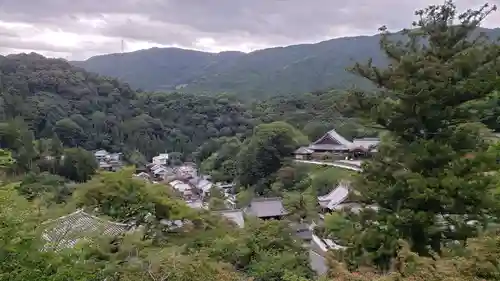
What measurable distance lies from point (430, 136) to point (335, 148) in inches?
1034

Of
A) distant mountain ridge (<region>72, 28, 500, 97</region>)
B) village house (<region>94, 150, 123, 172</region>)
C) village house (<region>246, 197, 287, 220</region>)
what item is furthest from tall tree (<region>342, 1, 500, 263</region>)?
distant mountain ridge (<region>72, 28, 500, 97</region>)

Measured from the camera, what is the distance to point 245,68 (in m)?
125

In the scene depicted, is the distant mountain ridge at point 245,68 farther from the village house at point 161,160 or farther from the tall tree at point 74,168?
the tall tree at point 74,168

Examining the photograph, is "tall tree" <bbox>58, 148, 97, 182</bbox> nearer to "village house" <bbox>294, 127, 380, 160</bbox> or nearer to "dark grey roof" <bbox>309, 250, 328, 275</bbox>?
"village house" <bbox>294, 127, 380, 160</bbox>

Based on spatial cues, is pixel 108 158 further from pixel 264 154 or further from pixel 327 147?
pixel 327 147

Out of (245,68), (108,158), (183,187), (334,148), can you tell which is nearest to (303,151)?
(334,148)

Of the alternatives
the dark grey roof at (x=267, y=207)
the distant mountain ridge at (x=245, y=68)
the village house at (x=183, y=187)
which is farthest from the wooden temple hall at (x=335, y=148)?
the distant mountain ridge at (x=245, y=68)

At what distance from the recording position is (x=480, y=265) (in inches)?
209

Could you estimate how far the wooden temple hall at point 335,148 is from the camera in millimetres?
32688

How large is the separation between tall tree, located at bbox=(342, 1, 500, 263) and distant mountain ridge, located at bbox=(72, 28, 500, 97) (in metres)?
67.2

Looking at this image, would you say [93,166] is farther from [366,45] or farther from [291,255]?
[366,45]

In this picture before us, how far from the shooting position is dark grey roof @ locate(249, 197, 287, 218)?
21858 millimetres

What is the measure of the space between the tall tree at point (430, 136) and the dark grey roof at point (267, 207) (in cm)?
1410

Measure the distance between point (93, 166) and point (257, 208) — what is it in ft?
54.6
